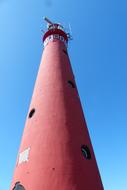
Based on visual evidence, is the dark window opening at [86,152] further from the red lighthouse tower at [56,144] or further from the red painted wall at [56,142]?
Result: the red painted wall at [56,142]

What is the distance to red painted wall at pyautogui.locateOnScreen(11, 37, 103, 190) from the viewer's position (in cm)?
616

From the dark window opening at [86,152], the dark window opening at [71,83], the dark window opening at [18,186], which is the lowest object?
the dark window opening at [18,186]

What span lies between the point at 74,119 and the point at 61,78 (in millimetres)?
2188

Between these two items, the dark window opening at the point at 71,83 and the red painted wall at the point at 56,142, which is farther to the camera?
the dark window opening at the point at 71,83

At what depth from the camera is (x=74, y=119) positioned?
7844 mm

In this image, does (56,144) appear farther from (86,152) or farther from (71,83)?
(71,83)

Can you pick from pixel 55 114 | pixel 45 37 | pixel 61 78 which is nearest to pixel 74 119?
pixel 55 114

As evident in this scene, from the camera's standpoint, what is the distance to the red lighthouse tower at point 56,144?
618cm

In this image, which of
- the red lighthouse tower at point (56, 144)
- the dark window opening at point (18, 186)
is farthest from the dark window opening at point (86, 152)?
the dark window opening at point (18, 186)

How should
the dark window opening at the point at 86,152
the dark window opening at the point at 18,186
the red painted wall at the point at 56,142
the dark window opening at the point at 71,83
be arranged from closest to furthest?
the red painted wall at the point at 56,142 < the dark window opening at the point at 18,186 < the dark window opening at the point at 86,152 < the dark window opening at the point at 71,83

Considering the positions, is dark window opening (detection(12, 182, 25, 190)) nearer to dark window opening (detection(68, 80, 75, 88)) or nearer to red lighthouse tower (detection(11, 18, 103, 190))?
red lighthouse tower (detection(11, 18, 103, 190))

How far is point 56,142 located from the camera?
6863mm

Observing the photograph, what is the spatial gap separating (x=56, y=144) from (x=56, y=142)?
7 centimetres

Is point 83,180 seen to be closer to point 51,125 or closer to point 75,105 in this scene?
point 51,125
